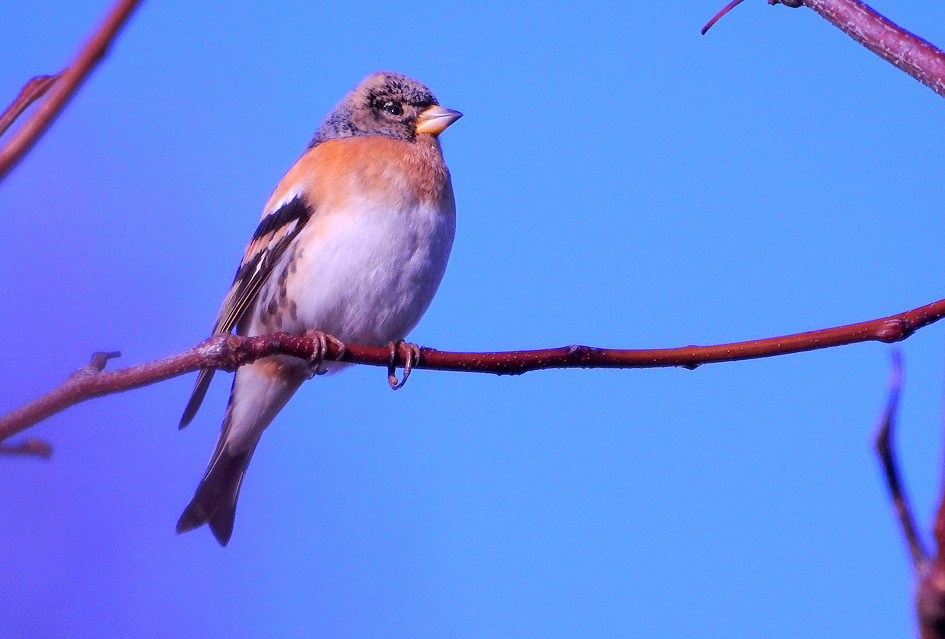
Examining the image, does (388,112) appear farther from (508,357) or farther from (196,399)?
(508,357)

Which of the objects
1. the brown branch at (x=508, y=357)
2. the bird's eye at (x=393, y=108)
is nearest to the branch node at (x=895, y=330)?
the brown branch at (x=508, y=357)

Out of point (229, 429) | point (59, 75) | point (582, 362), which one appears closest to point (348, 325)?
point (229, 429)

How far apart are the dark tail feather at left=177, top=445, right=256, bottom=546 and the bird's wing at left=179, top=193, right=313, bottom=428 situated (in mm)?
327

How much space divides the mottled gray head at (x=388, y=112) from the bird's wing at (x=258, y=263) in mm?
515

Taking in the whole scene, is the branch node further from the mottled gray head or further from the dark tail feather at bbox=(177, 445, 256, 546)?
the mottled gray head

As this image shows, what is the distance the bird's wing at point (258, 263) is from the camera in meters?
3.29

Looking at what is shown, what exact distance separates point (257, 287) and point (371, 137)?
68 cm

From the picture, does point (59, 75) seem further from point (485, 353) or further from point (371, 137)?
point (371, 137)

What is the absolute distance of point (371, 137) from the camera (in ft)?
11.7

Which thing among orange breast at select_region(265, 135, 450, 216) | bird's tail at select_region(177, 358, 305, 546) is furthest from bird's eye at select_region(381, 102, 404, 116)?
bird's tail at select_region(177, 358, 305, 546)

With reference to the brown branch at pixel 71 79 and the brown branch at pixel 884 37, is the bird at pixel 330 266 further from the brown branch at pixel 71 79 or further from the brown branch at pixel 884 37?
the brown branch at pixel 71 79

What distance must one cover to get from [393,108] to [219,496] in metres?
1.61

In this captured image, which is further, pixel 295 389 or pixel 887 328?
pixel 295 389

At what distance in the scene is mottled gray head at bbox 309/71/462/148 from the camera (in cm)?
375
